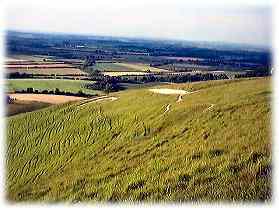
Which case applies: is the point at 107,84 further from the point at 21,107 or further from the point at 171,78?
the point at 21,107

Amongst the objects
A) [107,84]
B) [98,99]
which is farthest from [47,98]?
[107,84]

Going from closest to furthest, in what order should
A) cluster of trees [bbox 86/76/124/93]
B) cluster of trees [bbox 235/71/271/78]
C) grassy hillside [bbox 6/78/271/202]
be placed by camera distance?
grassy hillside [bbox 6/78/271/202] < cluster of trees [bbox 235/71/271/78] < cluster of trees [bbox 86/76/124/93]

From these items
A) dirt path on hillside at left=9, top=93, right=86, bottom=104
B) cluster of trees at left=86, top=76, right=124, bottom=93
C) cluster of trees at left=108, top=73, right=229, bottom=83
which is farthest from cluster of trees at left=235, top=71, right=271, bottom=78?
dirt path on hillside at left=9, top=93, right=86, bottom=104

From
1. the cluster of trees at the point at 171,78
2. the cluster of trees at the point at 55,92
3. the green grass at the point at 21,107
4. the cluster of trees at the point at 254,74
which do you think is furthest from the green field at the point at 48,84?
the cluster of trees at the point at 254,74

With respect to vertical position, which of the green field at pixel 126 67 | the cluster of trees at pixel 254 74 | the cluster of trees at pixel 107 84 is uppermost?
the green field at pixel 126 67

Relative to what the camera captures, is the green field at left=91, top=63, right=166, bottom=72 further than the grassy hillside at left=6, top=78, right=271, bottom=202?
Yes

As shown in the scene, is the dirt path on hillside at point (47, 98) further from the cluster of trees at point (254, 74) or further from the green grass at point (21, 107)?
the cluster of trees at point (254, 74)

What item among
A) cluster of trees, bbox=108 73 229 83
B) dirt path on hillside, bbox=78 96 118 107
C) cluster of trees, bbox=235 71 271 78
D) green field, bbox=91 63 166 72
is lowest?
dirt path on hillside, bbox=78 96 118 107

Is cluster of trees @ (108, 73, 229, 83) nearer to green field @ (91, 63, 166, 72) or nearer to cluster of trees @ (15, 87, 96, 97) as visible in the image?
green field @ (91, 63, 166, 72)
